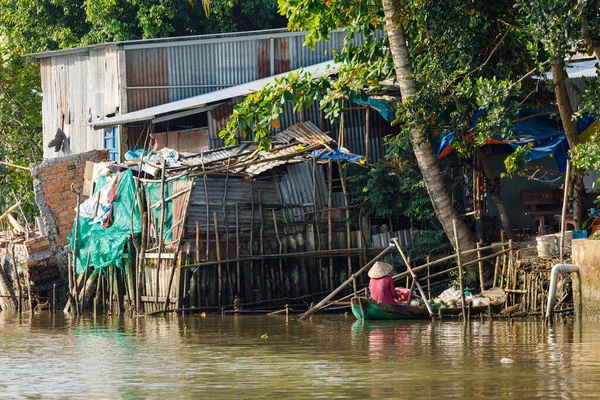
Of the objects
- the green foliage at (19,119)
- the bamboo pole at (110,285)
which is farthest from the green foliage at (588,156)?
the green foliage at (19,119)

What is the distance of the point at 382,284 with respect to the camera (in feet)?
62.0

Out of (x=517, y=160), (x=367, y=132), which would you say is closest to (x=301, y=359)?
(x=517, y=160)

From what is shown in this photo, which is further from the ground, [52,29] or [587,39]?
[52,29]

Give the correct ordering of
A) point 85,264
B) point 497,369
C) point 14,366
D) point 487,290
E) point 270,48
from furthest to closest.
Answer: point 270,48
point 85,264
point 487,290
point 14,366
point 497,369

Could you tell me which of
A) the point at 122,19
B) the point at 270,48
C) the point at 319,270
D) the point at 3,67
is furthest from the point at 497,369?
the point at 3,67

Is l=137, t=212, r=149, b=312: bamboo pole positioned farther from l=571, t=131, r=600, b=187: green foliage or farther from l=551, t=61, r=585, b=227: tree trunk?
l=571, t=131, r=600, b=187: green foliage

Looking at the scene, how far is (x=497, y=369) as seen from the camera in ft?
42.6

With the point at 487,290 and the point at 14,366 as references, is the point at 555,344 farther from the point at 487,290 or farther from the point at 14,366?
the point at 14,366

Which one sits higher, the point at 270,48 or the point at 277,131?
the point at 270,48

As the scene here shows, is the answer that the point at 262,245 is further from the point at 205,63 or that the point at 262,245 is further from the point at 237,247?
the point at 205,63

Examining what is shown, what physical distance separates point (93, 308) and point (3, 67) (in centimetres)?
1220

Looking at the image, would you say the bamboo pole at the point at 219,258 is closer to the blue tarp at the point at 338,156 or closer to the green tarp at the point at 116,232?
the green tarp at the point at 116,232

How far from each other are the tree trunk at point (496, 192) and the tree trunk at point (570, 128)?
144cm

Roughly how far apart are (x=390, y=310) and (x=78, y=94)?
13216 millimetres
